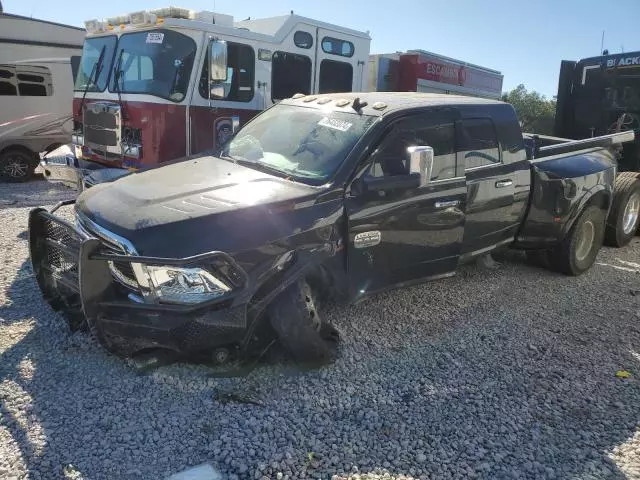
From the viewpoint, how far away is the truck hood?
3.31 meters

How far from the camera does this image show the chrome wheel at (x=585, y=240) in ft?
20.2

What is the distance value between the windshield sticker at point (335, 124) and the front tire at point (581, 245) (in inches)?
119

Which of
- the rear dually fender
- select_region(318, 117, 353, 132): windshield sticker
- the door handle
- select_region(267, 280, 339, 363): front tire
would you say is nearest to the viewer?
select_region(267, 280, 339, 363): front tire

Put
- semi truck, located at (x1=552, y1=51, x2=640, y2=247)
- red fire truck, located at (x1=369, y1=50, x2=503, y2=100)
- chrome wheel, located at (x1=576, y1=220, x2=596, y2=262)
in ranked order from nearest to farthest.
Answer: chrome wheel, located at (x1=576, y1=220, x2=596, y2=262), semi truck, located at (x1=552, y1=51, x2=640, y2=247), red fire truck, located at (x1=369, y1=50, x2=503, y2=100)

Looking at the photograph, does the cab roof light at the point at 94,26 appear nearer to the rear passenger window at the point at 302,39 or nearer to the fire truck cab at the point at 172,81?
the fire truck cab at the point at 172,81

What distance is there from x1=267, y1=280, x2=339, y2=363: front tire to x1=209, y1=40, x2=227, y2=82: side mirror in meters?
4.10

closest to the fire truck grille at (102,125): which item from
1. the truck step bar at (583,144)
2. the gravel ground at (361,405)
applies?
the gravel ground at (361,405)

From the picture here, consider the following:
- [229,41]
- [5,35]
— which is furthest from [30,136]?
[229,41]

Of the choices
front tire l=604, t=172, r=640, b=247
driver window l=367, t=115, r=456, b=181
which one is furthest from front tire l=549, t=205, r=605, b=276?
driver window l=367, t=115, r=456, b=181

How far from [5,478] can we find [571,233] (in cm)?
544

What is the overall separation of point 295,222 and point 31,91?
9.99 meters

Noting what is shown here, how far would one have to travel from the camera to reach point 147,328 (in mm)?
3246

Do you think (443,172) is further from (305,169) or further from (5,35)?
(5,35)

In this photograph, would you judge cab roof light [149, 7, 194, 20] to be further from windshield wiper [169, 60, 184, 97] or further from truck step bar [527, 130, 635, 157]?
truck step bar [527, 130, 635, 157]
